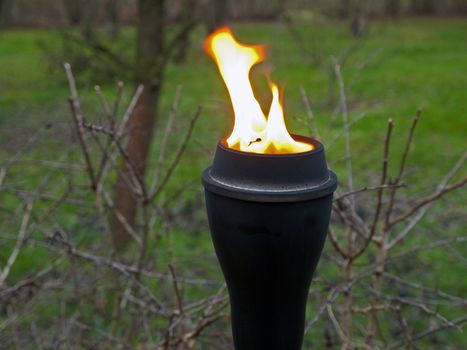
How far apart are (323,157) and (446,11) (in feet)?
92.3

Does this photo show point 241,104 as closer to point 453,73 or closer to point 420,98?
point 420,98

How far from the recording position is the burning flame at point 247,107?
5.47 ft

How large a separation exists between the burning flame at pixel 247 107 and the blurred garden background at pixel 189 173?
217mm

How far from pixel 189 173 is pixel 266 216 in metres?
6.78

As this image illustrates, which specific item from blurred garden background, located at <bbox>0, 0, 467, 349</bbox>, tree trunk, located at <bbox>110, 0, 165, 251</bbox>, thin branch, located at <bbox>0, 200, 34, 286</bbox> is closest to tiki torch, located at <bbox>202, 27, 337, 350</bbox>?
blurred garden background, located at <bbox>0, 0, 467, 349</bbox>

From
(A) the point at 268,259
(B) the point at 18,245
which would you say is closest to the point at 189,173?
(B) the point at 18,245

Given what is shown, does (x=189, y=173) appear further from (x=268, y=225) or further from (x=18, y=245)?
(x=268, y=225)

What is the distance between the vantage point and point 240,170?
1.53 metres

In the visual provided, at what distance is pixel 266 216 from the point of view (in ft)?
4.98

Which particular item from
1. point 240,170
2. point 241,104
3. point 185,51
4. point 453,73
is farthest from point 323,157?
point 185,51

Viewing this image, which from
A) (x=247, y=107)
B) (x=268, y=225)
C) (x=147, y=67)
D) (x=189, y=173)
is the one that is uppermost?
(x=247, y=107)

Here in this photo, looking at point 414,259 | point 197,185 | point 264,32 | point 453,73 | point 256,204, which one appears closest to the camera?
point 256,204

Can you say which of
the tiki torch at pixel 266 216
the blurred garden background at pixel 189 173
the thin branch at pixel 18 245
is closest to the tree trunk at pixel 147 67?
the blurred garden background at pixel 189 173

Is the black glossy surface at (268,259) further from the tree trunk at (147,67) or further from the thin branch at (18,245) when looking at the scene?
the tree trunk at (147,67)
